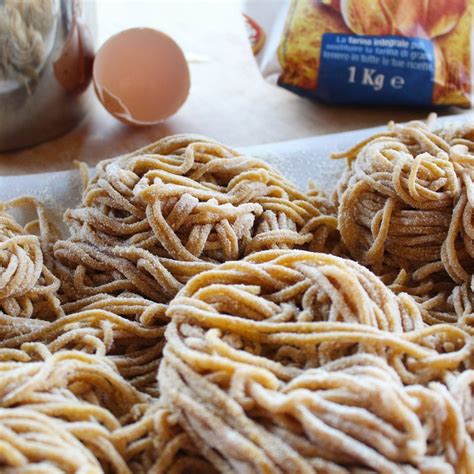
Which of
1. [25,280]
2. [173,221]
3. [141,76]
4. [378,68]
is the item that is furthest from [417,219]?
[141,76]

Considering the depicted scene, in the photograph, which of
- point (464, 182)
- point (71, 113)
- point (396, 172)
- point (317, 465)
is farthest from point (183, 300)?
point (71, 113)

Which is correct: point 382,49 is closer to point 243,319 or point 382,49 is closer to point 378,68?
point 378,68

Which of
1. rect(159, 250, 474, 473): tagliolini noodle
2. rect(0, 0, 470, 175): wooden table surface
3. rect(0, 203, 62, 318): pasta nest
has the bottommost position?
rect(0, 0, 470, 175): wooden table surface

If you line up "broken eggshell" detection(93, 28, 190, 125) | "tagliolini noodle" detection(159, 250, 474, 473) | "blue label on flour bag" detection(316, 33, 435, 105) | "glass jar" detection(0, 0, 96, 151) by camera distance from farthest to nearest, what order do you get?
"blue label on flour bag" detection(316, 33, 435, 105), "broken eggshell" detection(93, 28, 190, 125), "glass jar" detection(0, 0, 96, 151), "tagliolini noodle" detection(159, 250, 474, 473)

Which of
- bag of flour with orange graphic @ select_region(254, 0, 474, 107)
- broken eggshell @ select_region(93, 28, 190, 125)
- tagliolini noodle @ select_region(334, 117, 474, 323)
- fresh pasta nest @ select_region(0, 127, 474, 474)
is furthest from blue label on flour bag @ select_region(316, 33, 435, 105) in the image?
tagliolini noodle @ select_region(334, 117, 474, 323)

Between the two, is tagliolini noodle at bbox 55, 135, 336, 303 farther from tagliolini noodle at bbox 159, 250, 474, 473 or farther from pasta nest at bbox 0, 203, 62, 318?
tagliolini noodle at bbox 159, 250, 474, 473

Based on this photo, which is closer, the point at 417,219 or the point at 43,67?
the point at 417,219

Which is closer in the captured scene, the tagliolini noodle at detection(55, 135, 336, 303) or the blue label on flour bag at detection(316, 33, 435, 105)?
the tagliolini noodle at detection(55, 135, 336, 303)
